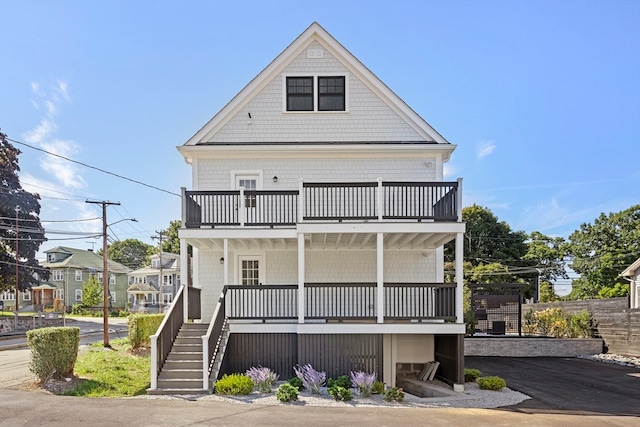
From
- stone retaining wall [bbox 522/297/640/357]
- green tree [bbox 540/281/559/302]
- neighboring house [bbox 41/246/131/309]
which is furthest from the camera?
neighboring house [bbox 41/246/131/309]

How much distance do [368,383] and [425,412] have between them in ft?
5.38

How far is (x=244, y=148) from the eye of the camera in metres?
13.7

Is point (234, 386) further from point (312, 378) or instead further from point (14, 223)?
point (14, 223)

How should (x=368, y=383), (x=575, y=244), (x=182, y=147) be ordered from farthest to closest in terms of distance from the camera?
1. (x=575, y=244)
2. (x=182, y=147)
3. (x=368, y=383)

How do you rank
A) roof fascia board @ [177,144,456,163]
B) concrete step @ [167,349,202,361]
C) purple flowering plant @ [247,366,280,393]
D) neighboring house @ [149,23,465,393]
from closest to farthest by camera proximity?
1. purple flowering plant @ [247,366,280,393]
2. concrete step @ [167,349,202,361]
3. neighboring house @ [149,23,465,393]
4. roof fascia board @ [177,144,456,163]

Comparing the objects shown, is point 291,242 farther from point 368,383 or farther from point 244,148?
point 368,383

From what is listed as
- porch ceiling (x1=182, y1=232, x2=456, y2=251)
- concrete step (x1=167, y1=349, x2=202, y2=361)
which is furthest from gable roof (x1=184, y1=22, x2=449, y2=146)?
concrete step (x1=167, y1=349, x2=202, y2=361)

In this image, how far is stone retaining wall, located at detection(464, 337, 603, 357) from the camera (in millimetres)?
19266

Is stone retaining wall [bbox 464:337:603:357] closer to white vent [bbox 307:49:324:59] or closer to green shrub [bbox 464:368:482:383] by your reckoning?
green shrub [bbox 464:368:482:383]

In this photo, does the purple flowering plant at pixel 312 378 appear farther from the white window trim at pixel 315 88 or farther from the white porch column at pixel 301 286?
the white window trim at pixel 315 88

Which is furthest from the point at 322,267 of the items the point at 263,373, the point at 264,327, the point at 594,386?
the point at 594,386

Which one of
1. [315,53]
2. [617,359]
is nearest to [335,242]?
[315,53]

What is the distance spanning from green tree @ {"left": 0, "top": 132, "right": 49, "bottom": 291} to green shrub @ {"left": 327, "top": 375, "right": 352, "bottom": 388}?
3355cm

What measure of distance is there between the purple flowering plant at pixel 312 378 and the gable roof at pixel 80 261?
56.0m
